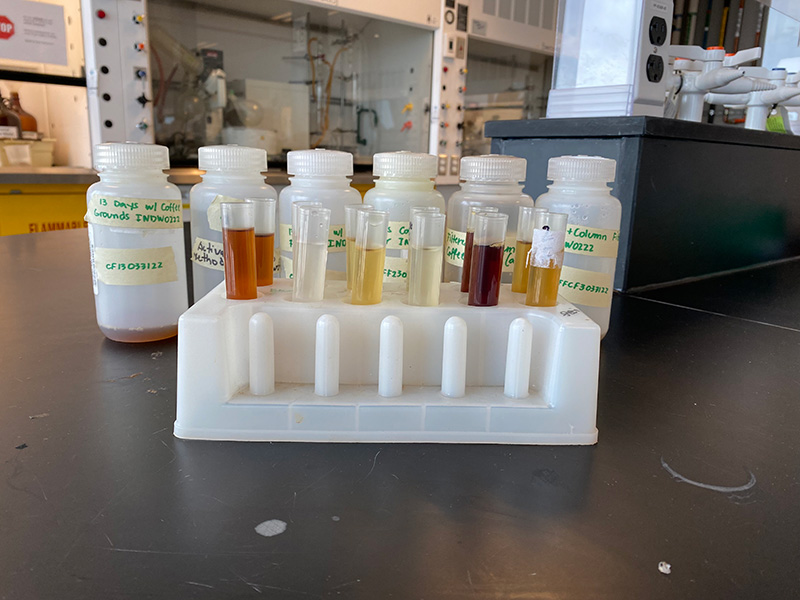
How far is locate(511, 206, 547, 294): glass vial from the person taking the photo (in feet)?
1.98

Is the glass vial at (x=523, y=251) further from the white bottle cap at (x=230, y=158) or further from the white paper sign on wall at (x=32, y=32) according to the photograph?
the white paper sign on wall at (x=32, y=32)

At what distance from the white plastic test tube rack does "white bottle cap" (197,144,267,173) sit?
255 mm

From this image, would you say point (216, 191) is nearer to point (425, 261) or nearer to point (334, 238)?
point (334, 238)

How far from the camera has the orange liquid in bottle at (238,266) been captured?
54 centimetres

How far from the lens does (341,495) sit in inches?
16.6

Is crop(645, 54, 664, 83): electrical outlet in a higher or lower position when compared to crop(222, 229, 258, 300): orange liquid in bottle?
higher

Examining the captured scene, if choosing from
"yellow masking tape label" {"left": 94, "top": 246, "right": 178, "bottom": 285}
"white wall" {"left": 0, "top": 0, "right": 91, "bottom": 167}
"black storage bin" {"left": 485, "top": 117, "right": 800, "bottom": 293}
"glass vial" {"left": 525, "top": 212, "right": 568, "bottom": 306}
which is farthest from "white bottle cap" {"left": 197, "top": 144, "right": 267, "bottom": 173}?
"white wall" {"left": 0, "top": 0, "right": 91, "bottom": 167}

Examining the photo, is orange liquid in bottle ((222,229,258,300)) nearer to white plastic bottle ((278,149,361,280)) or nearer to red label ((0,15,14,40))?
white plastic bottle ((278,149,361,280))

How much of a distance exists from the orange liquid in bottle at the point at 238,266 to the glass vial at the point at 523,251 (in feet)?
0.88

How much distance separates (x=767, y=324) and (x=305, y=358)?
81cm

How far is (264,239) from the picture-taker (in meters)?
0.60

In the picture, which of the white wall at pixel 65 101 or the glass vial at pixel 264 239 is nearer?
the glass vial at pixel 264 239

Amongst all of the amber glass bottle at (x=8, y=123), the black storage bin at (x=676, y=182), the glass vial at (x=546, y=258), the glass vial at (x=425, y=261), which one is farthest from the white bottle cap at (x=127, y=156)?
the amber glass bottle at (x=8, y=123)

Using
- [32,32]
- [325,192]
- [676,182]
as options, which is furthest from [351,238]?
[32,32]
